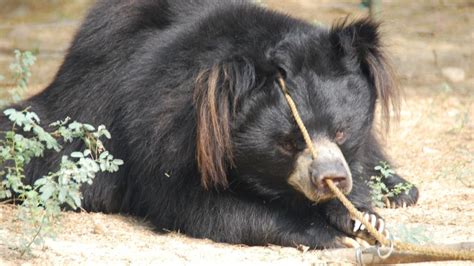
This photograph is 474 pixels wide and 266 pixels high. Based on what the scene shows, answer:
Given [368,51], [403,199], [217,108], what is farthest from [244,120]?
[403,199]

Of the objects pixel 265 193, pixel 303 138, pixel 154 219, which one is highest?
pixel 303 138

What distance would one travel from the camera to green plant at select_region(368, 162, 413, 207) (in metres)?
5.00

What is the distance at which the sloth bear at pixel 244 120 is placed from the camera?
4184 mm

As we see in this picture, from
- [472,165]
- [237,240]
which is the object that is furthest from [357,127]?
[472,165]

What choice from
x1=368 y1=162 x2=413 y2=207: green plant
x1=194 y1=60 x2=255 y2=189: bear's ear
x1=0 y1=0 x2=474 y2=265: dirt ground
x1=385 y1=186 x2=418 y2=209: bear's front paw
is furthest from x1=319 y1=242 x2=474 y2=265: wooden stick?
x1=385 y1=186 x2=418 y2=209: bear's front paw

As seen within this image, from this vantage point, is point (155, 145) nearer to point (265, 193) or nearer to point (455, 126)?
point (265, 193)

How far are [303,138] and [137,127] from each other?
956 mm

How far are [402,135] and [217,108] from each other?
3.54 metres

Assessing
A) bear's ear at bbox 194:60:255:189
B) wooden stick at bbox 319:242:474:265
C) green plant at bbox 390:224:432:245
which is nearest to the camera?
wooden stick at bbox 319:242:474:265

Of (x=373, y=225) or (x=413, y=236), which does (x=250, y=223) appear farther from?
(x=413, y=236)

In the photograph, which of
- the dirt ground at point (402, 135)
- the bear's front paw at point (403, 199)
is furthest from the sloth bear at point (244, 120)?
the bear's front paw at point (403, 199)

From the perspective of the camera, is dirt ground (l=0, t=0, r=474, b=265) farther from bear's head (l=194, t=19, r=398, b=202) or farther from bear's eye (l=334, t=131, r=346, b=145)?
bear's eye (l=334, t=131, r=346, b=145)

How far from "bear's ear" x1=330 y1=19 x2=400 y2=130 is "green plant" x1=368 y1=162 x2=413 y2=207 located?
2.10 feet

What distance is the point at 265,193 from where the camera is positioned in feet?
14.4
